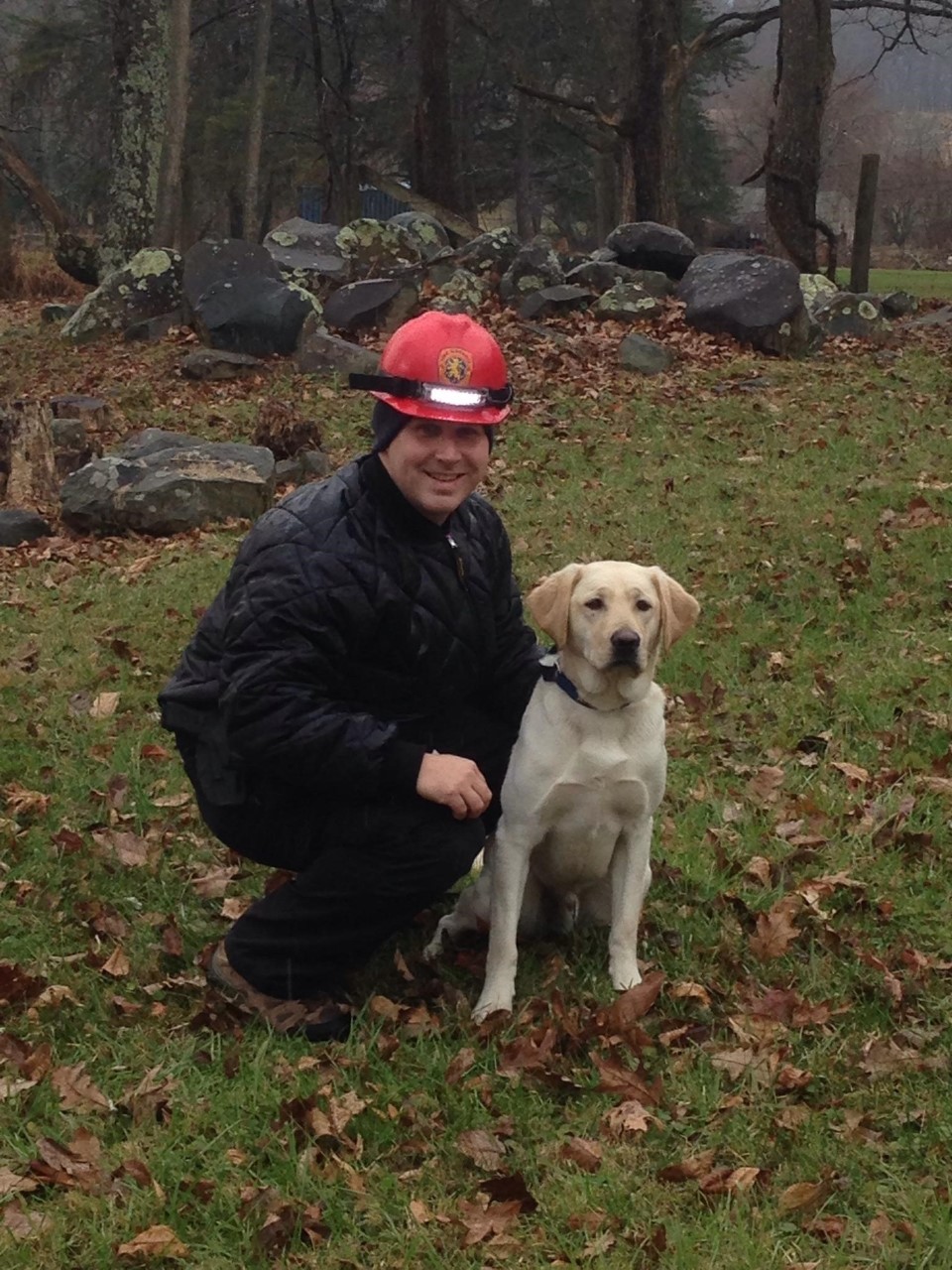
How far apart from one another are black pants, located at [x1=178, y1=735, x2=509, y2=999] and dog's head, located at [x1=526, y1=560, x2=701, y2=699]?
0.58 meters

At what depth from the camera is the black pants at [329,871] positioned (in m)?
3.80

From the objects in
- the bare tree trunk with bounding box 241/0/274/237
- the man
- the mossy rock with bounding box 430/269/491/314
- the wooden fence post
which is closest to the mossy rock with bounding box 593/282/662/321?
the mossy rock with bounding box 430/269/491/314

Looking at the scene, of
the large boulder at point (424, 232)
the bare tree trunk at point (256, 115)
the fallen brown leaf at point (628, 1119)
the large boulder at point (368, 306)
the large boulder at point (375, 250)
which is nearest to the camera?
the fallen brown leaf at point (628, 1119)

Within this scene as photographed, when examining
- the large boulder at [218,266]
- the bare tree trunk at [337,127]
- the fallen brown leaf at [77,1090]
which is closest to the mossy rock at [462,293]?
the large boulder at [218,266]

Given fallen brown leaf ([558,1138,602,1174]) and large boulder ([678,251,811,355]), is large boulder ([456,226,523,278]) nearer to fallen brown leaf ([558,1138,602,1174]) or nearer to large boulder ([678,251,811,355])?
large boulder ([678,251,811,355])

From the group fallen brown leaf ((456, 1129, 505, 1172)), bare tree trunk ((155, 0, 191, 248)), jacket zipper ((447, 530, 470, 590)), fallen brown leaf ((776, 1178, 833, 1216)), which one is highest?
bare tree trunk ((155, 0, 191, 248))

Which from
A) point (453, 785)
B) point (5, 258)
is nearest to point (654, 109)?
point (5, 258)

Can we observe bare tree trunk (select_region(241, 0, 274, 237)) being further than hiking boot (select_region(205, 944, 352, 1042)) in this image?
Yes

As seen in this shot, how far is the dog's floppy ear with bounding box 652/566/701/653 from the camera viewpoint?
3.94 metres

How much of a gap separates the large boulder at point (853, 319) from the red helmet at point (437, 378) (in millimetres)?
13922

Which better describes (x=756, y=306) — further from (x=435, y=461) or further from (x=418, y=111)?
(x=435, y=461)

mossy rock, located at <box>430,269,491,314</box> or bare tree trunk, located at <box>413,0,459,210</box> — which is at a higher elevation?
bare tree trunk, located at <box>413,0,459,210</box>

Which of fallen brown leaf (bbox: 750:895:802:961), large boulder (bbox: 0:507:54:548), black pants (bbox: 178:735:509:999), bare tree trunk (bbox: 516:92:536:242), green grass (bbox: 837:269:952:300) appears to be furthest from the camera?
bare tree trunk (bbox: 516:92:536:242)

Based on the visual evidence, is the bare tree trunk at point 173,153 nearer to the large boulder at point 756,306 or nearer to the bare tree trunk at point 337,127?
the large boulder at point 756,306
